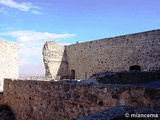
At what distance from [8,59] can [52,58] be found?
5185 millimetres

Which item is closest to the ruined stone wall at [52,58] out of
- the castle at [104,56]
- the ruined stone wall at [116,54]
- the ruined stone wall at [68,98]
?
the castle at [104,56]

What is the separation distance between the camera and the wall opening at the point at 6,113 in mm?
9212

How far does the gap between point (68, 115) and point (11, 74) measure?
14.1m

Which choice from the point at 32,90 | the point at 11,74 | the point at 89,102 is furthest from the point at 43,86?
the point at 11,74

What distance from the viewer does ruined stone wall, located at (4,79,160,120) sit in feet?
12.4

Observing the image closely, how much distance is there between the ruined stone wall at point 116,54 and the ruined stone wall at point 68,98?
988 centimetres

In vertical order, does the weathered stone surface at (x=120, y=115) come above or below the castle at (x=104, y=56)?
below

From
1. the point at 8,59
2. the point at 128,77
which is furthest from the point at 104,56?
the point at 128,77

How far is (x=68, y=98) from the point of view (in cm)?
552

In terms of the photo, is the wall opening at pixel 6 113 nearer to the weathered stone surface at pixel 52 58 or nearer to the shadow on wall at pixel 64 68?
the weathered stone surface at pixel 52 58

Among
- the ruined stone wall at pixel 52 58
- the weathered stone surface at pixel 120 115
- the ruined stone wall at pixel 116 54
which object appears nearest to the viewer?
the weathered stone surface at pixel 120 115

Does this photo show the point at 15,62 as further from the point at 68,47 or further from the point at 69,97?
the point at 69,97

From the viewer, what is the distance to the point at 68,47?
23.5 meters

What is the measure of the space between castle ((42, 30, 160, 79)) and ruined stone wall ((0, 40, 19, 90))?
3.61 metres
